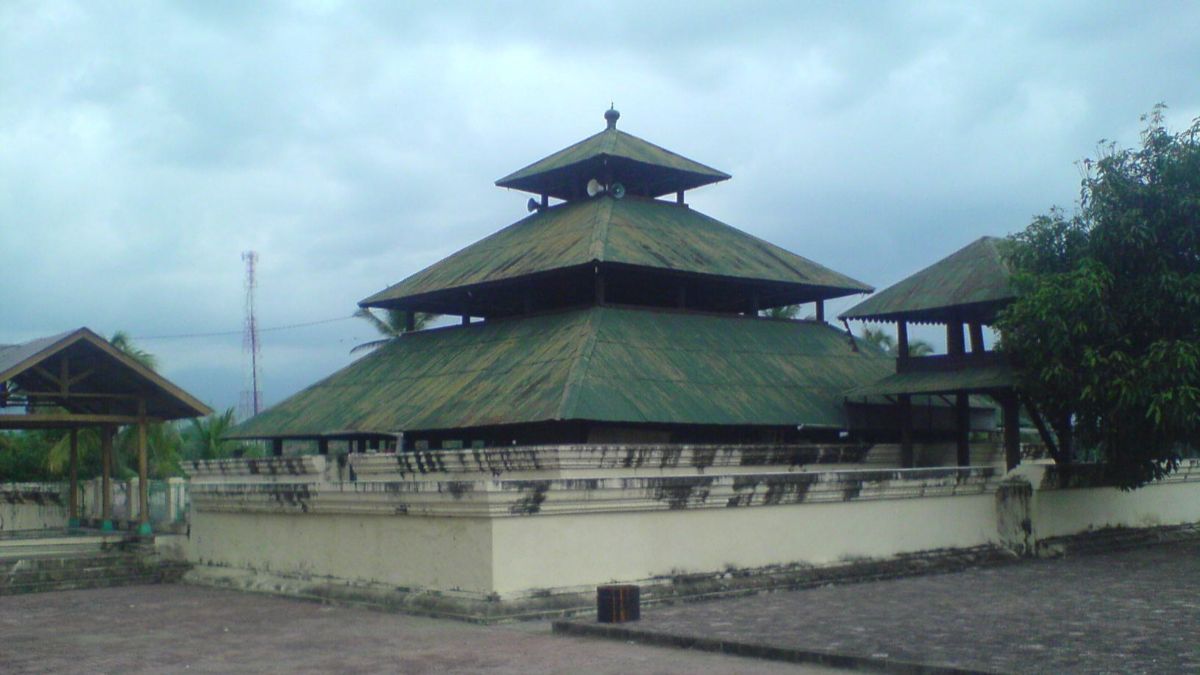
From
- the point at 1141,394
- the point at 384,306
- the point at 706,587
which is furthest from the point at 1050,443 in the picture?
the point at 384,306

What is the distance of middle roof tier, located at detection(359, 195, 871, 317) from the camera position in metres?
22.2

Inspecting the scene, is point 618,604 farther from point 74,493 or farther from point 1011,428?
point 74,493

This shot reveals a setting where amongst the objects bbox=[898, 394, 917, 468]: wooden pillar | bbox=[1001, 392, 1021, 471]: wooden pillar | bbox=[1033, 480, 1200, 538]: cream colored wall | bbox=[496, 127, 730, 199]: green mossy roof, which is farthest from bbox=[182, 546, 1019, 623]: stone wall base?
bbox=[496, 127, 730, 199]: green mossy roof

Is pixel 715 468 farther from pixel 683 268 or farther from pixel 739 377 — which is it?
pixel 683 268

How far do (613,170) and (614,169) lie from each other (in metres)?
0.04

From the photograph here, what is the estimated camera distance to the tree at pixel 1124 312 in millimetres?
17797

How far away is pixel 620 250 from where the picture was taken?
2177cm

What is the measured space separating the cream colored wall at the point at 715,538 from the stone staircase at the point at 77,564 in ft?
Answer: 28.1

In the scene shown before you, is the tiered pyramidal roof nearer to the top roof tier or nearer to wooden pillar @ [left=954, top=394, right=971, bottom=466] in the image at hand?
the top roof tier

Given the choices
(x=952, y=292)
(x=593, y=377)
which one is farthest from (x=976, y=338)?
(x=593, y=377)

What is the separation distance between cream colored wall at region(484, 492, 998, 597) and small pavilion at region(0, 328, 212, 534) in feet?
34.7

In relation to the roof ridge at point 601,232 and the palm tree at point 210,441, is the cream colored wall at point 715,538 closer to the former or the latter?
the roof ridge at point 601,232

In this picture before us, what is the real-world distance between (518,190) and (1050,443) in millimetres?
12948

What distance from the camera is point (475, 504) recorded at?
13.4m
